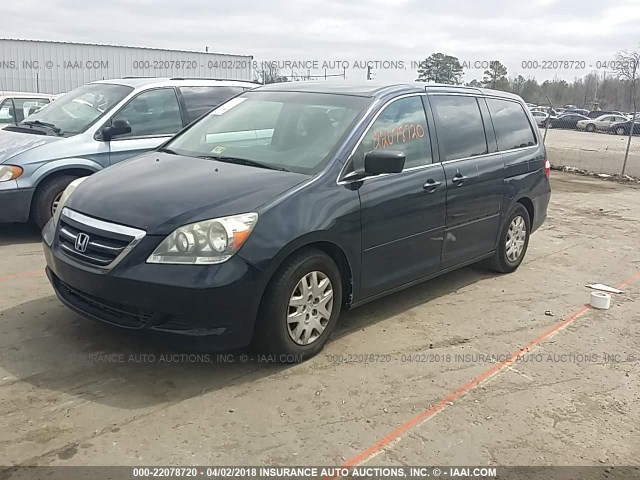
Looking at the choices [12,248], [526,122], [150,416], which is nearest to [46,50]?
[12,248]

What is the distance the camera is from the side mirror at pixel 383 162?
4.03 meters

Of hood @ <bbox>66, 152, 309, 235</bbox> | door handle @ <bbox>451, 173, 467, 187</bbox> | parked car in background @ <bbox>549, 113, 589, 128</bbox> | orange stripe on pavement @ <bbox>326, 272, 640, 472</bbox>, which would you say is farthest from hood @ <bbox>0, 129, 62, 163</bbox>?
parked car in background @ <bbox>549, 113, 589, 128</bbox>

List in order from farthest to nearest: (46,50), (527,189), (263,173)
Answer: (46,50) → (527,189) → (263,173)

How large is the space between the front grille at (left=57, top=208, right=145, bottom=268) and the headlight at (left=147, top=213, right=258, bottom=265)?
180mm

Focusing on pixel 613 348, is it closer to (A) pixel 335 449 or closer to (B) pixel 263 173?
A: (A) pixel 335 449

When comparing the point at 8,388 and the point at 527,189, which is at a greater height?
the point at 527,189

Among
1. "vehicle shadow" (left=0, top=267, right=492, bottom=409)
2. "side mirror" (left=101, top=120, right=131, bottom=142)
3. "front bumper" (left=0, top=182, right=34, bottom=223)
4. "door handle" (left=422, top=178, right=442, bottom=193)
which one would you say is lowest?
"vehicle shadow" (left=0, top=267, right=492, bottom=409)

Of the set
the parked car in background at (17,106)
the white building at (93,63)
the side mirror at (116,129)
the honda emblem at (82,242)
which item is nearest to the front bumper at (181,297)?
the honda emblem at (82,242)

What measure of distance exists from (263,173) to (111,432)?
71.3 inches

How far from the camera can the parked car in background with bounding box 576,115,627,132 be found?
4153 centimetres

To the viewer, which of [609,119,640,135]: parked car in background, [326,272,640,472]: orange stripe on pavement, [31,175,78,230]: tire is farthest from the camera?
[609,119,640,135]: parked car in background

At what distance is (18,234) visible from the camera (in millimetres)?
6746

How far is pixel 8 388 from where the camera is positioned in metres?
3.42

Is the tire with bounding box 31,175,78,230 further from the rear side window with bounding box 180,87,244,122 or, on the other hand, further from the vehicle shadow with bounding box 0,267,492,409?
the vehicle shadow with bounding box 0,267,492,409
